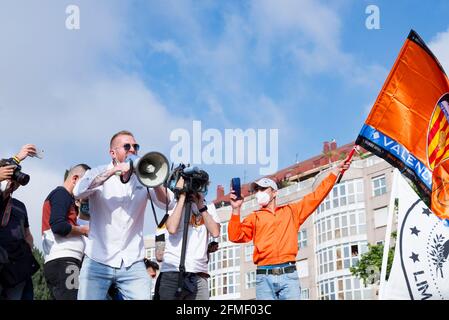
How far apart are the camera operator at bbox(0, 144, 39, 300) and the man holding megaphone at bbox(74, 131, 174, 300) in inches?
30.7

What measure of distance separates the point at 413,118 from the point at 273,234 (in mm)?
2978

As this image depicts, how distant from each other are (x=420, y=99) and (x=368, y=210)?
155ft

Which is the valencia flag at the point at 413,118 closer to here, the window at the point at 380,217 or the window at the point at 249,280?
the window at the point at 380,217

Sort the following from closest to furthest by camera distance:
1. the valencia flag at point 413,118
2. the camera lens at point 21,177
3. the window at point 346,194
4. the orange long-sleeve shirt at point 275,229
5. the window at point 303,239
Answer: the camera lens at point 21,177 < the orange long-sleeve shirt at point 275,229 < the valencia flag at point 413,118 < the window at point 346,194 < the window at point 303,239

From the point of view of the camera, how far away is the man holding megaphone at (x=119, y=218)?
6266 millimetres

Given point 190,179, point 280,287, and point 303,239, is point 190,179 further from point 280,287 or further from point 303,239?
point 303,239

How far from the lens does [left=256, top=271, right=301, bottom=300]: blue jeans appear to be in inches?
289

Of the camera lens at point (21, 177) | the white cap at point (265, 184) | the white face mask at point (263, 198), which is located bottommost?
the camera lens at point (21, 177)

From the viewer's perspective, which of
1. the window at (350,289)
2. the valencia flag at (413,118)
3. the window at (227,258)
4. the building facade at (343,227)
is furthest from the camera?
the window at (227,258)

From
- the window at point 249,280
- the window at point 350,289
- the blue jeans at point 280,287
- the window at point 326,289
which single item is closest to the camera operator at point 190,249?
the blue jeans at point 280,287

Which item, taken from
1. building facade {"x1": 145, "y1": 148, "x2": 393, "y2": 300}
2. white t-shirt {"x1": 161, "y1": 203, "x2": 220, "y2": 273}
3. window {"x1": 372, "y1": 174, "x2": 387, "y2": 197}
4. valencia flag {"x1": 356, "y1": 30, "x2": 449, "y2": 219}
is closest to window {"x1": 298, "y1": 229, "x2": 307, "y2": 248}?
building facade {"x1": 145, "y1": 148, "x2": 393, "y2": 300}

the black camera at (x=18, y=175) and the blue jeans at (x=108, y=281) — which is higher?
the black camera at (x=18, y=175)

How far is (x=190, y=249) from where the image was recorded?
7.27m

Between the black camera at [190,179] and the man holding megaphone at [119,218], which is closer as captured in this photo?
the man holding megaphone at [119,218]
